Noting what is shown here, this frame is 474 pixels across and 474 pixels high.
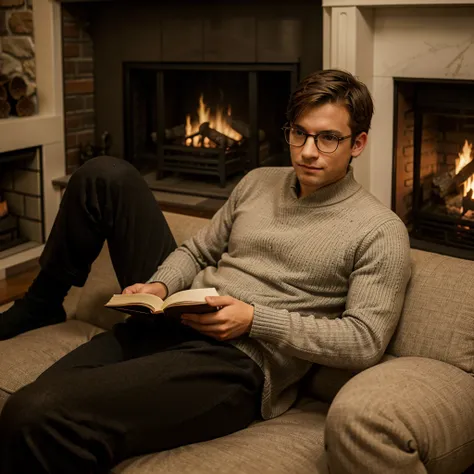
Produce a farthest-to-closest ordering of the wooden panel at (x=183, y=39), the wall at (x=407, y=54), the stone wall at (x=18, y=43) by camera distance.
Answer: the stone wall at (x=18, y=43), the wooden panel at (x=183, y=39), the wall at (x=407, y=54)

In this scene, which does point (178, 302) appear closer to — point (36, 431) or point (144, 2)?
point (36, 431)

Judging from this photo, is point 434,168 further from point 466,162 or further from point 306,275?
point 306,275

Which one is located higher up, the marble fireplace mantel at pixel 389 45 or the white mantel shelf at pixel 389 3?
the white mantel shelf at pixel 389 3

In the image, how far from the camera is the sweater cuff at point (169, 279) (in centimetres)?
190

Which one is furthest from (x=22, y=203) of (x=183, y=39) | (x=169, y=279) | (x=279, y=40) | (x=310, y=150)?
(x=310, y=150)

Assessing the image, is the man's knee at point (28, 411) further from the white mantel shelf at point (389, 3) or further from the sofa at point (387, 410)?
the white mantel shelf at point (389, 3)

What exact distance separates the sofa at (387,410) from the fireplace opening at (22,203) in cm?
180

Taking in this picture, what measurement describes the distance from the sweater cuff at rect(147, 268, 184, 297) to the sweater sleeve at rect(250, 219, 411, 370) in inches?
12.8

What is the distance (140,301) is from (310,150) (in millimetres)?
473

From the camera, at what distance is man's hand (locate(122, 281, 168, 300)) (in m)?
1.84

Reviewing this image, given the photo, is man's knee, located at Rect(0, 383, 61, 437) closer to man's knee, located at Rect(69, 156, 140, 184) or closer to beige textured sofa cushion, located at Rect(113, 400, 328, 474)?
beige textured sofa cushion, located at Rect(113, 400, 328, 474)

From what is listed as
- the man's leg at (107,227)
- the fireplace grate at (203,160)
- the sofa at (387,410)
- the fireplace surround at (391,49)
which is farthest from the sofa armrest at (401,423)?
the fireplace grate at (203,160)

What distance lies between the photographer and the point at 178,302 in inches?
62.1

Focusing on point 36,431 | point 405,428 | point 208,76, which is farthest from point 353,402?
point 208,76
